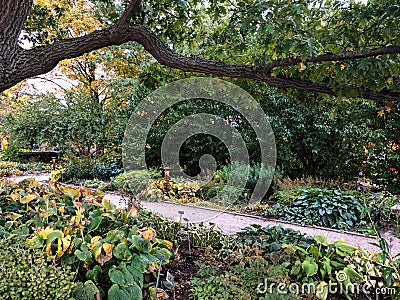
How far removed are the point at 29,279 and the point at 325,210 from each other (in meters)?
3.76

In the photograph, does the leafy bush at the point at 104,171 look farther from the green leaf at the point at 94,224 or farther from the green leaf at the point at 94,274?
the green leaf at the point at 94,274

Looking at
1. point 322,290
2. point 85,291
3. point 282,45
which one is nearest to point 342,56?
point 282,45

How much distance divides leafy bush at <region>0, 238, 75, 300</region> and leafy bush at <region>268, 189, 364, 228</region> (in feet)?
11.3

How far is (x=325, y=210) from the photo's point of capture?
171 inches

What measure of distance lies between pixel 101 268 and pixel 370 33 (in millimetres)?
2430

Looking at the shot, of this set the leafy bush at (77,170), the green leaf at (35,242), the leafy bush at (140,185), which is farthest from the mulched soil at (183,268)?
the leafy bush at (77,170)

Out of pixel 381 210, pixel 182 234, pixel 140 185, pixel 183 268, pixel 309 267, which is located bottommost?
pixel 183 268

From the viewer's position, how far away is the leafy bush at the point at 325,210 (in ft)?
14.1

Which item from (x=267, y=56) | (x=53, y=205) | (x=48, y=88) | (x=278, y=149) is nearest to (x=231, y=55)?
(x=267, y=56)

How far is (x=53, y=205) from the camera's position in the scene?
247cm

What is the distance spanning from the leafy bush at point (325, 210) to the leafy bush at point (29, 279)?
3434 mm

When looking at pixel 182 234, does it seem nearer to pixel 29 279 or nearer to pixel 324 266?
pixel 324 266

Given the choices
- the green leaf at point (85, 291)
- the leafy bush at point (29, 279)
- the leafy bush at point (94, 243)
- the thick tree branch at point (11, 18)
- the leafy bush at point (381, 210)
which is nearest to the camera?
the leafy bush at point (29, 279)

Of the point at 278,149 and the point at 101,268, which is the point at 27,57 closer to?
the point at 101,268
